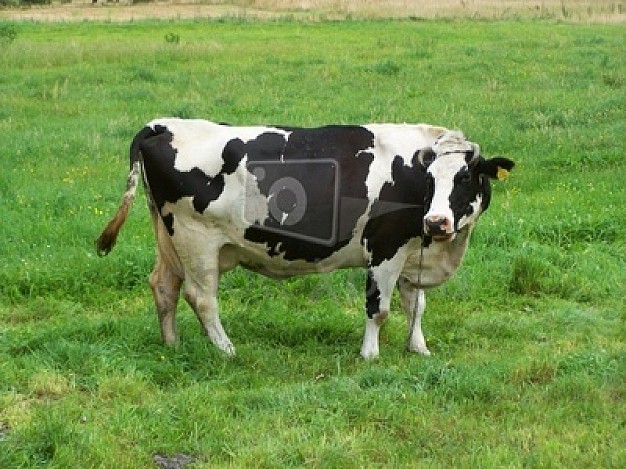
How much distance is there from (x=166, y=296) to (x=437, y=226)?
220 centimetres

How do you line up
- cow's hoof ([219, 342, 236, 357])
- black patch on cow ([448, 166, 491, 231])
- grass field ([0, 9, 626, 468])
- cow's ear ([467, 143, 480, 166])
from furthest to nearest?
cow's hoof ([219, 342, 236, 357]), cow's ear ([467, 143, 480, 166]), black patch on cow ([448, 166, 491, 231]), grass field ([0, 9, 626, 468])

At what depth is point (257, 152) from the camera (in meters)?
7.39

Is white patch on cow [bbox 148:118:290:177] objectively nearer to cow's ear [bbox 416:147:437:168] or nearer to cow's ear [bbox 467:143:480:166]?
cow's ear [bbox 416:147:437:168]

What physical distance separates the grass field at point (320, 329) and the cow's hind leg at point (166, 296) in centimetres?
13

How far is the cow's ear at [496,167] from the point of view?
708cm

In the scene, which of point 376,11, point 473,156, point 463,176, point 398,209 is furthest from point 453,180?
point 376,11

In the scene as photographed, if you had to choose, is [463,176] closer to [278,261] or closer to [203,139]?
[278,261]

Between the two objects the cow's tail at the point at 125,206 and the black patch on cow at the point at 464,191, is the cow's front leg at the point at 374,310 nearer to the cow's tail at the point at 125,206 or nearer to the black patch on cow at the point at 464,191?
the black patch on cow at the point at 464,191

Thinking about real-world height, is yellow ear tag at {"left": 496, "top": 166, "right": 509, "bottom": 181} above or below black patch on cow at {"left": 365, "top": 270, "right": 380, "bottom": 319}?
above

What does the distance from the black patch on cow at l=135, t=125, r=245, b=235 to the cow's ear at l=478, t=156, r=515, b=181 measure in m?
1.76

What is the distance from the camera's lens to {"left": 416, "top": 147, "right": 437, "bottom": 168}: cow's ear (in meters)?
7.18

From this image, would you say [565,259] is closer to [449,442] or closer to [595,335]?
[595,335]

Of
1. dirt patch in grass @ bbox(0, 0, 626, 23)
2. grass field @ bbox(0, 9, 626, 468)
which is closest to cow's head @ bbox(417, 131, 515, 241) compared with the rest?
grass field @ bbox(0, 9, 626, 468)

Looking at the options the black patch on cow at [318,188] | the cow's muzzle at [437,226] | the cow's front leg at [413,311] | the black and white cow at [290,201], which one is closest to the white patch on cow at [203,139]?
the black and white cow at [290,201]
